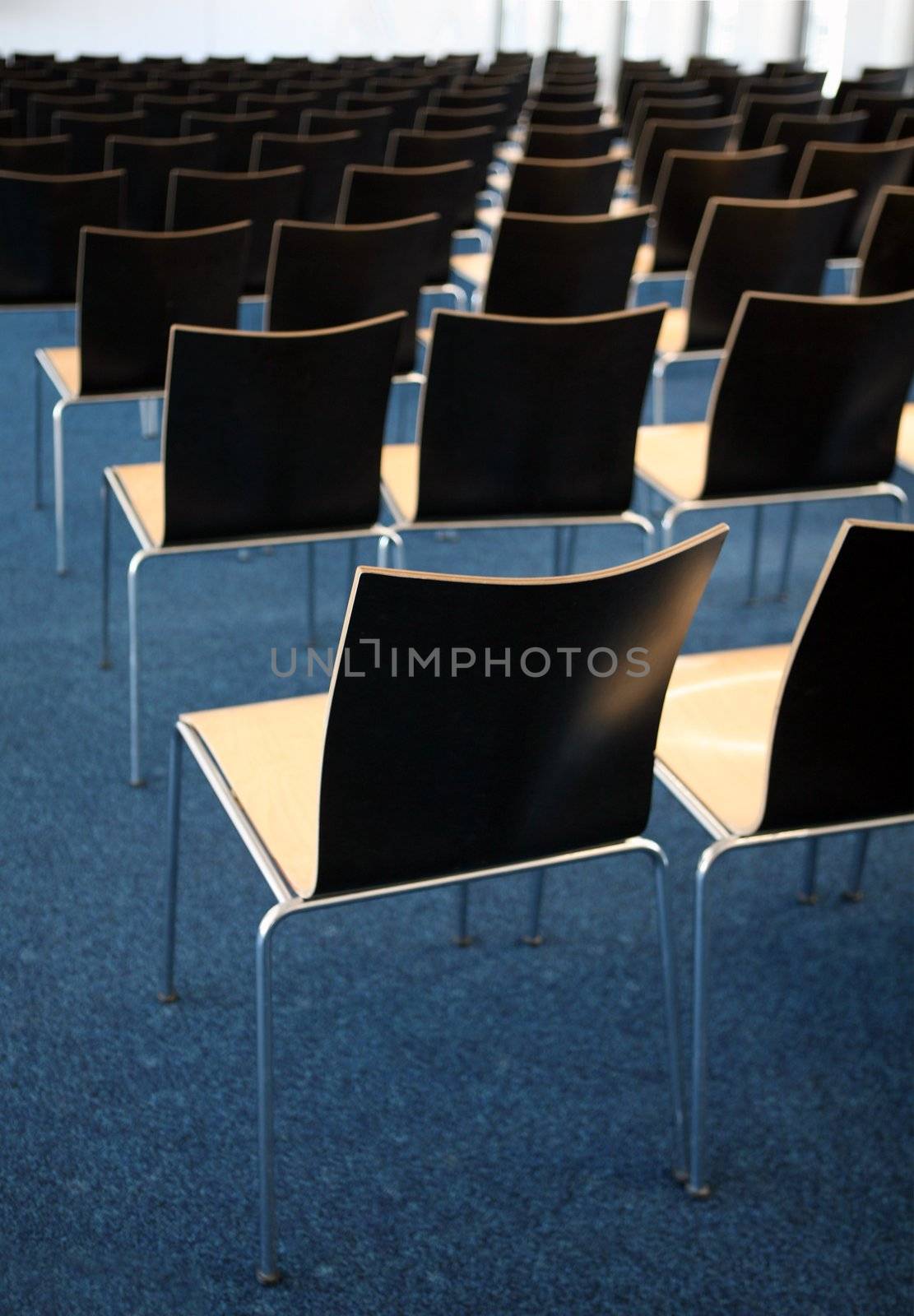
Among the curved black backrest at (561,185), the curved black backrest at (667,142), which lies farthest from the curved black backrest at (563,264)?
the curved black backrest at (667,142)

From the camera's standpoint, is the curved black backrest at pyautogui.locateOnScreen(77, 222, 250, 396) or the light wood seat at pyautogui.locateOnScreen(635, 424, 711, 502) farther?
the curved black backrest at pyautogui.locateOnScreen(77, 222, 250, 396)

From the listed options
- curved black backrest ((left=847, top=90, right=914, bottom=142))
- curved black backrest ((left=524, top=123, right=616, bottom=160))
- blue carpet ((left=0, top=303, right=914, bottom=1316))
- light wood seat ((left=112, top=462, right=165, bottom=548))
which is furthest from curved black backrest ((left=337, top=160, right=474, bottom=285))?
curved black backrest ((left=847, top=90, right=914, bottom=142))

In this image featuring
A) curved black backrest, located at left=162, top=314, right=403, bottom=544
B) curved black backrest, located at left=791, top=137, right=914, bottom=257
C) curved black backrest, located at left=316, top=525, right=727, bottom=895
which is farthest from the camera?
curved black backrest, located at left=791, top=137, right=914, bottom=257

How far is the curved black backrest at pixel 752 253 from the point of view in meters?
3.86

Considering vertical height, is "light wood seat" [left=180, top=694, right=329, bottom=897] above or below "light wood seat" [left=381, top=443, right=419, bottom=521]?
below

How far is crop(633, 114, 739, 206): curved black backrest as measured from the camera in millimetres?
6051

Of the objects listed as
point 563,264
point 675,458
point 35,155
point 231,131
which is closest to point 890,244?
point 563,264

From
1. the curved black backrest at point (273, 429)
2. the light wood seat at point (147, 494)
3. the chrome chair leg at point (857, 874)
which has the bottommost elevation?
the chrome chair leg at point (857, 874)

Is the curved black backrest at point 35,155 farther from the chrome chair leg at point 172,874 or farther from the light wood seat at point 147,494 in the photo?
the chrome chair leg at point 172,874

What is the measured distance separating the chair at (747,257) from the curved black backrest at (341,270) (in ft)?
2.30

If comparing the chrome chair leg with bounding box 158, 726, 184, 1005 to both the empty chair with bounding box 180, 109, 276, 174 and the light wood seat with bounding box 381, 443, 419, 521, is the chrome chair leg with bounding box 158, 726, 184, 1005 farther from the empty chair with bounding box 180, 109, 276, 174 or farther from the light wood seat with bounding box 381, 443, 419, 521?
the empty chair with bounding box 180, 109, 276, 174

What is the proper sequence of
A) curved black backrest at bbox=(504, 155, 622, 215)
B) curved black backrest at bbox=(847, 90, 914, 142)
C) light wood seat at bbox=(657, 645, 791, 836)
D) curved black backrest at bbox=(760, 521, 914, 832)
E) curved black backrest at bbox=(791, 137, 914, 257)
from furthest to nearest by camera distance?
curved black backrest at bbox=(847, 90, 914, 142) < curved black backrest at bbox=(791, 137, 914, 257) < curved black backrest at bbox=(504, 155, 622, 215) < light wood seat at bbox=(657, 645, 791, 836) < curved black backrest at bbox=(760, 521, 914, 832)

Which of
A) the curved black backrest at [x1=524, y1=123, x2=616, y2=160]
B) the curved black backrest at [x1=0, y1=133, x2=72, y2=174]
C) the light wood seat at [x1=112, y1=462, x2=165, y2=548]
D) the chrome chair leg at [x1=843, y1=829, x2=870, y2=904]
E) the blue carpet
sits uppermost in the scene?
the curved black backrest at [x1=524, y1=123, x2=616, y2=160]

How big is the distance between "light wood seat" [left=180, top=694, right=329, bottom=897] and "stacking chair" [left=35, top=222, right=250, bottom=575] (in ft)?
4.77
